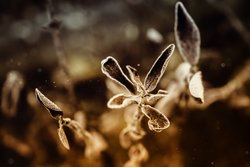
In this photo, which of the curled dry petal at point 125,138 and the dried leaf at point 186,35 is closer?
the dried leaf at point 186,35

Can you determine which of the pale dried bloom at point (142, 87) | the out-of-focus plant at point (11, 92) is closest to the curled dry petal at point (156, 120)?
the pale dried bloom at point (142, 87)

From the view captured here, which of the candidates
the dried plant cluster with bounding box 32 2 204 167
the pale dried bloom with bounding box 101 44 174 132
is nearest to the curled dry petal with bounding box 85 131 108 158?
the dried plant cluster with bounding box 32 2 204 167

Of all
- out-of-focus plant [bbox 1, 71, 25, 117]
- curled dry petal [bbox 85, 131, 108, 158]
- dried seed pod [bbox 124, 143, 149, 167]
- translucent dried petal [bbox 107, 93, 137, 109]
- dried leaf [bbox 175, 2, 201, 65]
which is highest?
out-of-focus plant [bbox 1, 71, 25, 117]

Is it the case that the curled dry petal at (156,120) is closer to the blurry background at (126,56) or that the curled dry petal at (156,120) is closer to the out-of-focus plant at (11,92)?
the blurry background at (126,56)

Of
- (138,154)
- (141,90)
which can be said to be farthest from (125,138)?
(141,90)

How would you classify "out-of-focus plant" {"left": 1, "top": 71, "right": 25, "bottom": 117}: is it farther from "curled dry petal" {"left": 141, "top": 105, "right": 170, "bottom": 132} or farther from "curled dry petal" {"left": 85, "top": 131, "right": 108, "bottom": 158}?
"curled dry petal" {"left": 141, "top": 105, "right": 170, "bottom": 132}

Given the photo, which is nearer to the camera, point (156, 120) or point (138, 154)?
point (156, 120)

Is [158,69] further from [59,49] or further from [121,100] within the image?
[59,49]

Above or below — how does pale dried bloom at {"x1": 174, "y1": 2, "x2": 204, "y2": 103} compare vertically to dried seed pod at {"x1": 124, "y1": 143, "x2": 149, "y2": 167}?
above
